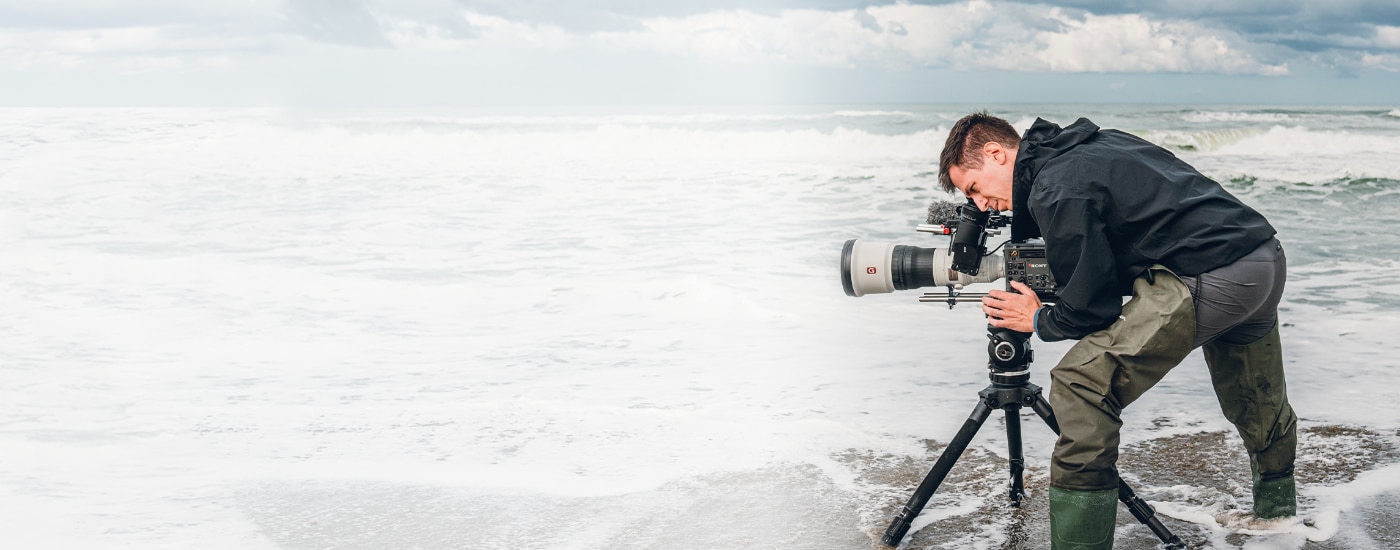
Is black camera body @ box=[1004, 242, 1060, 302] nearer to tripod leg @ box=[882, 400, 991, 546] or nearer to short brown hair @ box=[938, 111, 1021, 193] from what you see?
short brown hair @ box=[938, 111, 1021, 193]

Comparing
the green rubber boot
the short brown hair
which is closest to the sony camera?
the short brown hair

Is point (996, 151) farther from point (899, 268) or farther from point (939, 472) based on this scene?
point (939, 472)

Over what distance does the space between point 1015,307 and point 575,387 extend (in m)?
2.56

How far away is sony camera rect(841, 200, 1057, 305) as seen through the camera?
7.01ft

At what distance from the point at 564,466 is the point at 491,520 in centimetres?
51

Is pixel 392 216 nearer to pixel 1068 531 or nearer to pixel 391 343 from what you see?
pixel 391 343

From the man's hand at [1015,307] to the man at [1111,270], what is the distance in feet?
0.18

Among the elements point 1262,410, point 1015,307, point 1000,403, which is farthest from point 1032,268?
point 1262,410

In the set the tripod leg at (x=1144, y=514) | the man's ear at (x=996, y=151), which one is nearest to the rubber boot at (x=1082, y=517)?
the tripod leg at (x=1144, y=514)

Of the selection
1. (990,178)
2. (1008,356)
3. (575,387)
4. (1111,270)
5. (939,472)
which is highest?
(990,178)

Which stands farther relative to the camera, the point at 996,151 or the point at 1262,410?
the point at 1262,410

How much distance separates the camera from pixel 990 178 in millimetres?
2070

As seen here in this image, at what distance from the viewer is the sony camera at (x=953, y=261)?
2.14 meters

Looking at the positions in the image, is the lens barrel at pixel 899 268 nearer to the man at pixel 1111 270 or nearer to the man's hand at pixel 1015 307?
the man's hand at pixel 1015 307
